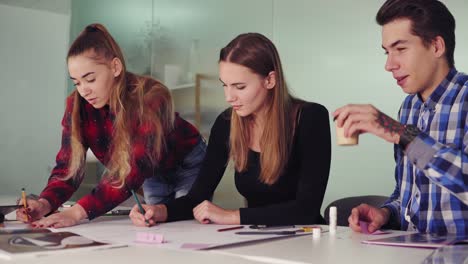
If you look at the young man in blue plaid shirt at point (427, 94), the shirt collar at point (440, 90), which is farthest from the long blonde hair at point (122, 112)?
the shirt collar at point (440, 90)

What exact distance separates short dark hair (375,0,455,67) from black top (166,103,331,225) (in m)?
0.45

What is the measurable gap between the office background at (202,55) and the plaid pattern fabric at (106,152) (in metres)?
0.94

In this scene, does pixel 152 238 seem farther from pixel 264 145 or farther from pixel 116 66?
pixel 116 66

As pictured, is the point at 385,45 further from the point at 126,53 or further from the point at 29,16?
the point at 29,16

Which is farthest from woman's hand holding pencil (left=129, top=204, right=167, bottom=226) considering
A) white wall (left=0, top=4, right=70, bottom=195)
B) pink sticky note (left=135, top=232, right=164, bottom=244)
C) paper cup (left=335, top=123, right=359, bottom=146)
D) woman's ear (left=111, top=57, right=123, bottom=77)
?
white wall (left=0, top=4, right=70, bottom=195)

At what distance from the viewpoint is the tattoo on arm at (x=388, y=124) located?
1.29m

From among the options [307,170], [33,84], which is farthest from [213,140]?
[33,84]

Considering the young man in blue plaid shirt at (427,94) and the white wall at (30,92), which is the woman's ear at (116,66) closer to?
the young man in blue plaid shirt at (427,94)

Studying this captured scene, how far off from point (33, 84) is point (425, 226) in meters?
4.19

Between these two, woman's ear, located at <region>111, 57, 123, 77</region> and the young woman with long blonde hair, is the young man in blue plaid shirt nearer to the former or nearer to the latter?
the young woman with long blonde hair

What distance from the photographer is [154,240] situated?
149 cm

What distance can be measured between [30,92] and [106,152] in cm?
321

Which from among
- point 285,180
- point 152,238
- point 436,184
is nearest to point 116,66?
point 285,180

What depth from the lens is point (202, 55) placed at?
4.36 metres
